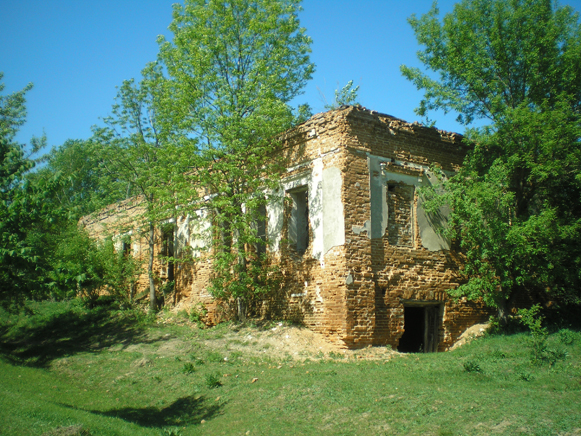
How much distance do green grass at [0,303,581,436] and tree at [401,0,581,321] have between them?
6.56ft

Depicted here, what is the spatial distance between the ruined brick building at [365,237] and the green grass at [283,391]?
131 cm

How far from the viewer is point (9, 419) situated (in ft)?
24.6

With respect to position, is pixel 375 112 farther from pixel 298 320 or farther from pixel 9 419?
pixel 9 419

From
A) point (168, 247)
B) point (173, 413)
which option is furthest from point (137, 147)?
point (173, 413)

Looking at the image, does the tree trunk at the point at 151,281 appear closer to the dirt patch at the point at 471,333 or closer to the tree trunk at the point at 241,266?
the tree trunk at the point at 241,266

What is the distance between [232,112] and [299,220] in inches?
145

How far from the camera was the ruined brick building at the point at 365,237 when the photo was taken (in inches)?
484

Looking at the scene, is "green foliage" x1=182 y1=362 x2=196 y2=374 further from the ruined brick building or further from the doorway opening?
the doorway opening

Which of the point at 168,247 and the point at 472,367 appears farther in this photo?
the point at 168,247

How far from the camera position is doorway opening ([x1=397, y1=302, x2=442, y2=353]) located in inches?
546

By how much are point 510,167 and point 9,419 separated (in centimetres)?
1185

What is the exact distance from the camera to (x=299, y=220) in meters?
14.3

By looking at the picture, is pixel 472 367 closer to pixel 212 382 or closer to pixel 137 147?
pixel 212 382

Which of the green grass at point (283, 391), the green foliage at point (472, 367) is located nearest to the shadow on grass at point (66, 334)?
the green grass at point (283, 391)
